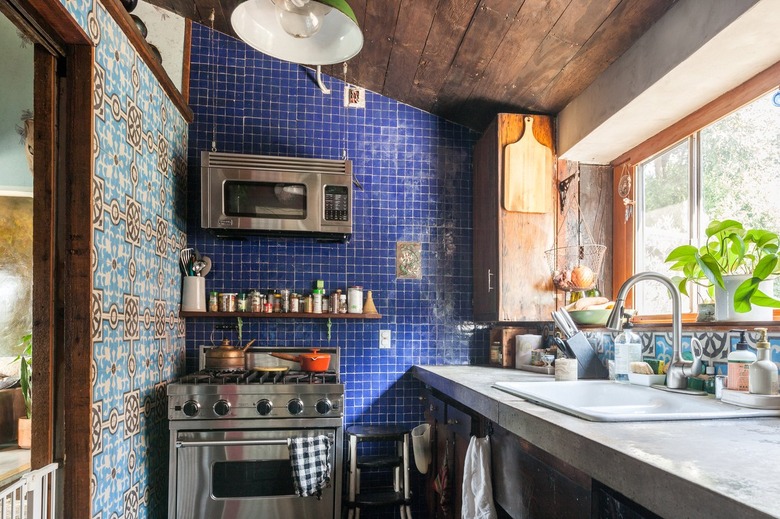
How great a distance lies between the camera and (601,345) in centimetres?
229

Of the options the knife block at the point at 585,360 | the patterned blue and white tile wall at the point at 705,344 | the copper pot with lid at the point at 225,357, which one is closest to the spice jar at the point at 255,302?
the copper pot with lid at the point at 225,357

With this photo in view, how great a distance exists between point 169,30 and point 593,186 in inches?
92.4

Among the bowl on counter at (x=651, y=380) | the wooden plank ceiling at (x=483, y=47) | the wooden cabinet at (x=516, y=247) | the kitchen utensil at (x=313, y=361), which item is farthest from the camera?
the kitchen utensil at (x=313, y=361)

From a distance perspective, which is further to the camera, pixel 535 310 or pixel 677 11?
pixel 535 310

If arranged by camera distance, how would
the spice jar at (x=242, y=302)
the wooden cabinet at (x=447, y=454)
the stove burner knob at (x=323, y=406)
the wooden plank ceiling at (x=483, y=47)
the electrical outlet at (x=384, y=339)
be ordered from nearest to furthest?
the wooden plank ceiling at (x=483, y=47) < the wooden cabinet at (x=447, y=454) < the stove burner knob at (x=323, y=406) < the spice jar at (x=242, y=302) < the electrical outlet at (x=384, y=339)

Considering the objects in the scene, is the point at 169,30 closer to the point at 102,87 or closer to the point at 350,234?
the point at 102,87

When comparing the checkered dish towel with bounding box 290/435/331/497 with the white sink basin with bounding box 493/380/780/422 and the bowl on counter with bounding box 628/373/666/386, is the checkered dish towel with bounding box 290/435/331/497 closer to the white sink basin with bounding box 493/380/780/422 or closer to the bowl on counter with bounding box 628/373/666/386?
the white sink basin with bounding box 493/380/780/422

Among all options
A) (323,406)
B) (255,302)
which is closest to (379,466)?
(323,406)

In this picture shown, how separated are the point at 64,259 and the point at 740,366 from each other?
A: 1.98 meters

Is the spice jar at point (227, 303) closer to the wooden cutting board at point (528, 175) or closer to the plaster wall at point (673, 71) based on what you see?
the wooden cutting board at point (528, 175)

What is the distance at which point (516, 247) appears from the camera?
264 centimetres

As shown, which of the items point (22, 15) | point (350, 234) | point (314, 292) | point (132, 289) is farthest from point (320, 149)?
point (22, 15)

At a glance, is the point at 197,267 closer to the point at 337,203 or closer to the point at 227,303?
the point at 227,303

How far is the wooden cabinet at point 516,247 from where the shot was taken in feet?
8.61
